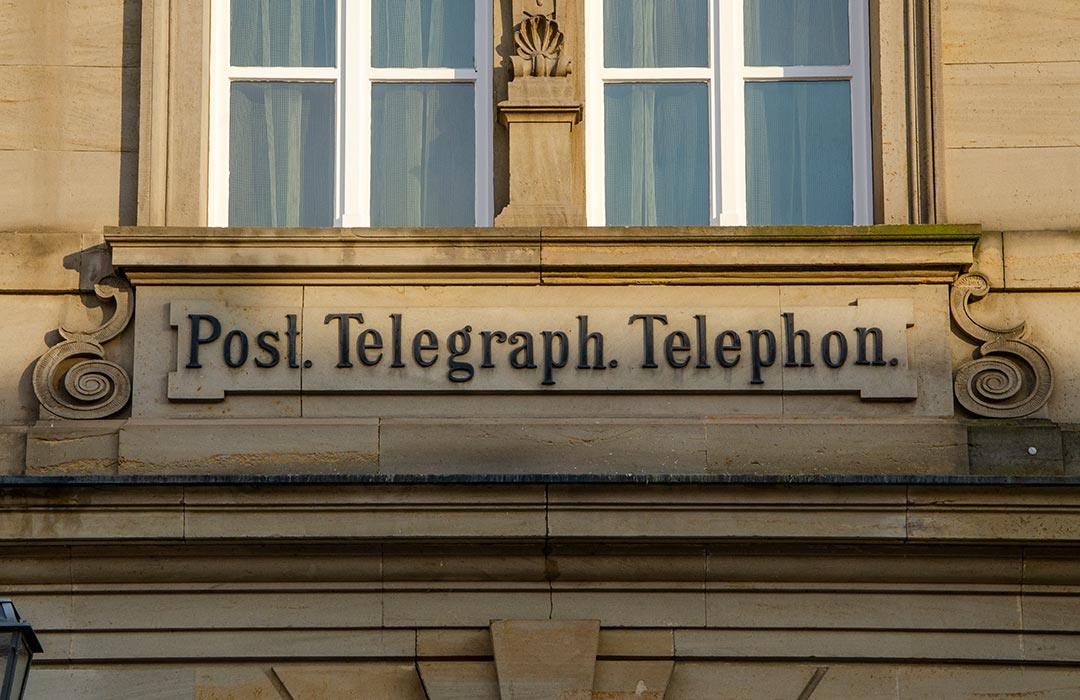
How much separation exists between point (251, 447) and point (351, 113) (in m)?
1.94

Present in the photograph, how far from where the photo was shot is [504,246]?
10.4 m

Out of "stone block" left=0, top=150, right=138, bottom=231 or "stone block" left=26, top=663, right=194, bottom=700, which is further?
"stone block" left=0, top=150, right=138, bottom=231

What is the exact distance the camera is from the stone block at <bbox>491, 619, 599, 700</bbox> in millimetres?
9844

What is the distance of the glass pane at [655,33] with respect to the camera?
11102 millimetres

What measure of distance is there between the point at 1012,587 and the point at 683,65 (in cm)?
320

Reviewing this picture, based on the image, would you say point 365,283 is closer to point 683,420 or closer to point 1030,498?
point 683,420

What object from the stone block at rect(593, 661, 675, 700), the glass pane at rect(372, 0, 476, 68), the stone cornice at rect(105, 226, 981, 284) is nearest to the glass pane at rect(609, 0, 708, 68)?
the glass pane at rect(372, 0, 476, 68)

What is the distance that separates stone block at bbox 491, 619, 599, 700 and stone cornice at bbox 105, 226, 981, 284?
1.73 meters

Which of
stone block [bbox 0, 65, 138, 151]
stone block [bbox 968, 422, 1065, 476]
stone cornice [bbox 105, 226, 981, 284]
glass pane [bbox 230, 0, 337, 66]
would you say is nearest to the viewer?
stone block [bbox 968, 422, 1065, 476]

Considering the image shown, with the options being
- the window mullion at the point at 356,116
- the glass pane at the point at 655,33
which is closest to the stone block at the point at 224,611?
the window mullion at the point at 356,116

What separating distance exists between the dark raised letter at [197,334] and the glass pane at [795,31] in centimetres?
309

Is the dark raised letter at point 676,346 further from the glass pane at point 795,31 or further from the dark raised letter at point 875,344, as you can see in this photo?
the glass pane at point 795,31

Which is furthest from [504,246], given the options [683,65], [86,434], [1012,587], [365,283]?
[1012,587]

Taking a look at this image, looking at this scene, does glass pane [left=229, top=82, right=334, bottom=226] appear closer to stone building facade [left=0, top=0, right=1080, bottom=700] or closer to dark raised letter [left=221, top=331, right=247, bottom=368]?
stone building facade [left=0, top=0, right=1080, bottom=700]
